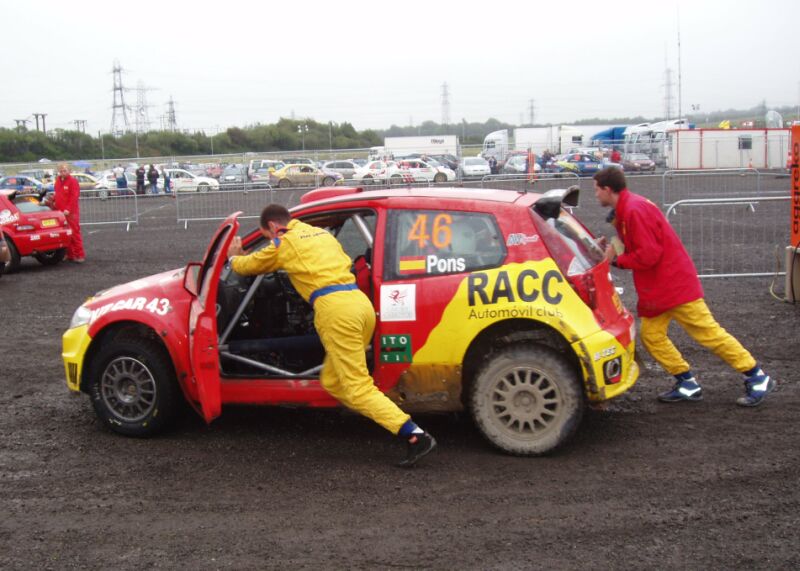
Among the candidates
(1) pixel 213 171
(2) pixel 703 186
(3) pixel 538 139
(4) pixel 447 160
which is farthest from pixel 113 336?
(3) pixel 538 139

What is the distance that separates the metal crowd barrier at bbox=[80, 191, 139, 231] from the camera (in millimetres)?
25172

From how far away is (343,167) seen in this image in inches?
1302

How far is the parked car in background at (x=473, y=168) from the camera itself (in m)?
27.5

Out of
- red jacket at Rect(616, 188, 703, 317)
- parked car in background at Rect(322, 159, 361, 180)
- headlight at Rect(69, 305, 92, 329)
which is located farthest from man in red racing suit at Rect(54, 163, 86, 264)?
parked car in background at Rect(322, 159, 361, 180)

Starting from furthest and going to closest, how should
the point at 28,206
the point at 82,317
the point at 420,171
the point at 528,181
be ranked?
1. the point at 420,171
2. the point at 528,181
3. the point at 28,206
4. the point at 82,317

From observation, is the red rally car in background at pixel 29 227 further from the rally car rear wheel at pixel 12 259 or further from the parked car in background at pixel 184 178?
the parked car in background at pixel 184 178

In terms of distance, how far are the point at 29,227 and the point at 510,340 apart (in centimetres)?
1212

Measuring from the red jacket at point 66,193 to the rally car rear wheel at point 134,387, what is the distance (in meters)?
10.8

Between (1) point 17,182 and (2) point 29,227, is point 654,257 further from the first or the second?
(1) point 17,182

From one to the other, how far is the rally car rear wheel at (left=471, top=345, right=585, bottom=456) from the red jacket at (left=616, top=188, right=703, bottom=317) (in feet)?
4.31

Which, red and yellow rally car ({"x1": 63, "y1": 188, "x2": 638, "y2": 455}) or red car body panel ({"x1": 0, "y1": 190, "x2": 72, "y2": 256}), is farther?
red car body panel ({"x1": 0, "y1": 190, "x2": 72, "y2": 256})

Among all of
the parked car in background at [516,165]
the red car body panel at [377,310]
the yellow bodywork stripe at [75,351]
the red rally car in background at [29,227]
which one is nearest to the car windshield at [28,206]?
the red rally car in background at [29,227]

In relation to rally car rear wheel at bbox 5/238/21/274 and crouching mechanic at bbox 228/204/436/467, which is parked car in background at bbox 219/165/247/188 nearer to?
Result: rally car rear wheel at bbox 5/238/21/274

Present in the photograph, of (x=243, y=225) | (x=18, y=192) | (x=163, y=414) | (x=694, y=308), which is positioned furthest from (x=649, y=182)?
(x=163, y=414)
